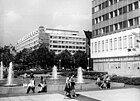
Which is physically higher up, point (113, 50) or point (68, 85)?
point (113, 50)

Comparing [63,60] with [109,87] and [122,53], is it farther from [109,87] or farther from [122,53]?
[109,87]

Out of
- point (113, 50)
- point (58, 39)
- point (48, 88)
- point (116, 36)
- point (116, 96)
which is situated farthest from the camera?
point (58, 39)

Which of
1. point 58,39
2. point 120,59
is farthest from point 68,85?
point 58,39

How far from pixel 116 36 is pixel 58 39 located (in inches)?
3237

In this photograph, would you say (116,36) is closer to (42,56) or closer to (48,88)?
(42,56)

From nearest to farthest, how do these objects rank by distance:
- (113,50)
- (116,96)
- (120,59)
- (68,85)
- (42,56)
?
(68,85)
(116,96)
(120,59)
(113,50)
(42,56)

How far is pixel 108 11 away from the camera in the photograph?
51.2 metres

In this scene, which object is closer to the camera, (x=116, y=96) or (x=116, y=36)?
(x=116, y=96)

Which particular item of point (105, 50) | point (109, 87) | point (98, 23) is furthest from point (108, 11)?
point (109, 87)

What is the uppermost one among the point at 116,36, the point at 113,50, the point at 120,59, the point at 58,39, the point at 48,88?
the point at 58,39

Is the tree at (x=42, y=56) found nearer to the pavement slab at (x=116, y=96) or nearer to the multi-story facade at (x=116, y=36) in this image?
the multi-story facade at (x=116, y=36)

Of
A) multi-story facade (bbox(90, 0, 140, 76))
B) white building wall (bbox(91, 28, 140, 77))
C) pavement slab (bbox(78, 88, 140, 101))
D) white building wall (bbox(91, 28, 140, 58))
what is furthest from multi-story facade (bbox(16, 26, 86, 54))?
pavement slab (bbox(78, 88, 140, 101))

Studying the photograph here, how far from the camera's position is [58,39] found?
12812 centimetres

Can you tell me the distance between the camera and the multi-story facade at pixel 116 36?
42.4m
